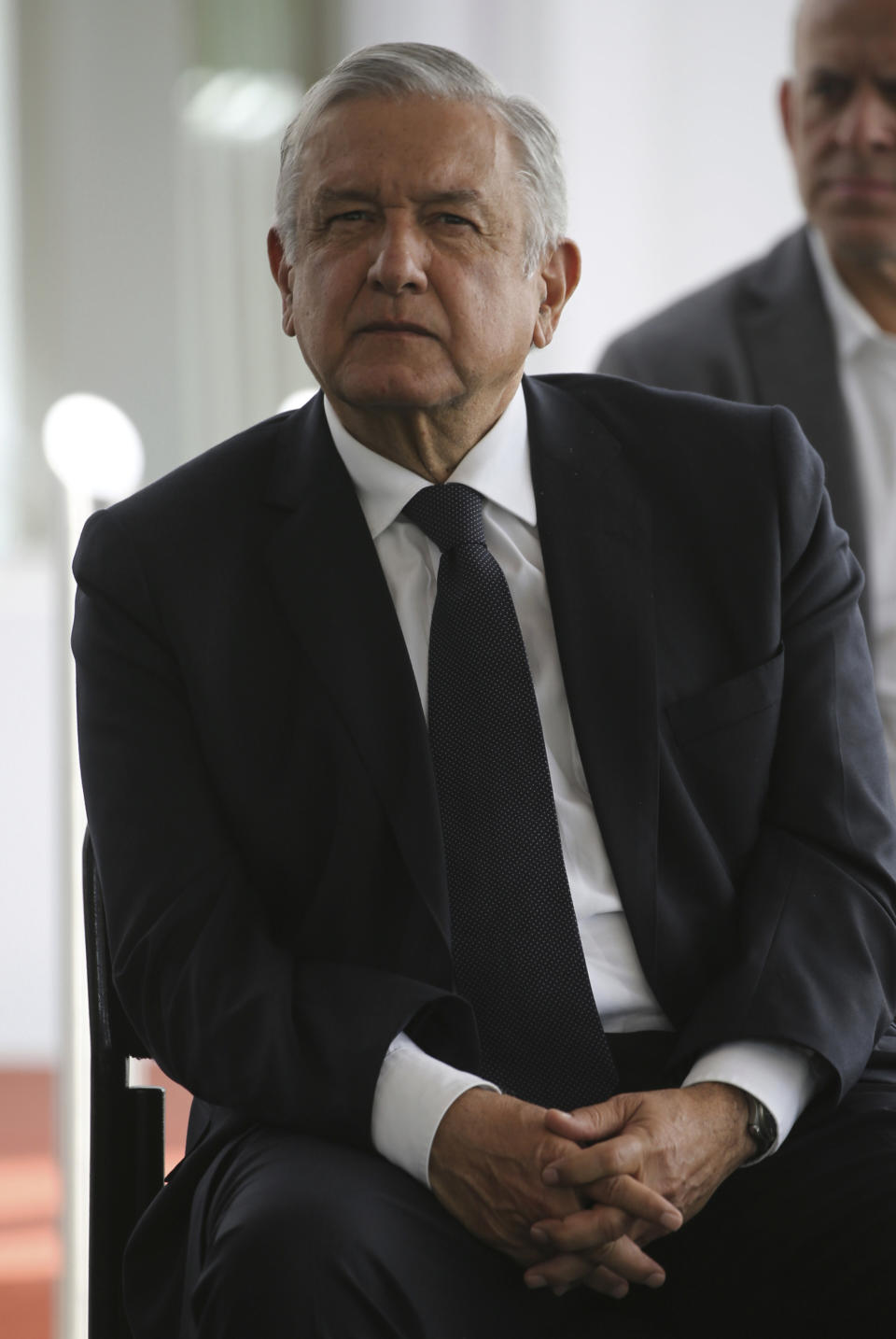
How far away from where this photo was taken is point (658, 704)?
1.51m

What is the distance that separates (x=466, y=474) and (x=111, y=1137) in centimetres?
70

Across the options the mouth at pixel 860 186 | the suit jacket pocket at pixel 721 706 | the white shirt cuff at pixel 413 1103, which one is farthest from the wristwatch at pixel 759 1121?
the mouth at pixel 860 186

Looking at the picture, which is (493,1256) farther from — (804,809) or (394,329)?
(394,329)

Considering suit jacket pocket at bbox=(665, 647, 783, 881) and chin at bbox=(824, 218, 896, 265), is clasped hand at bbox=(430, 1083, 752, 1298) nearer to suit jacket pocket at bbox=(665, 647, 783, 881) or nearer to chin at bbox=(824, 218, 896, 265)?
suit jacket pocket at bbox=(665, 647, 783, 881)

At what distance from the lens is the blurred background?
4.65 metres


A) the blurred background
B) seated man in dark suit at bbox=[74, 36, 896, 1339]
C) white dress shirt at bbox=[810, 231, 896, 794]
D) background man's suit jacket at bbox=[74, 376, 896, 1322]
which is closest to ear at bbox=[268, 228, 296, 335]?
seated man in dark suit at bbox=[74, 36, 896, 1339]

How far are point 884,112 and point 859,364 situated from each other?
348mm

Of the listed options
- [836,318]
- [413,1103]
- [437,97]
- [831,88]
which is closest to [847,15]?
[831,88]

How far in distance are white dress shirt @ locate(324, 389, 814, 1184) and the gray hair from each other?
18 cm

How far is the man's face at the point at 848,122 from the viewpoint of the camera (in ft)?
7.43

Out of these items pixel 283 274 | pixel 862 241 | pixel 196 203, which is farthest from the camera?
pixel 196 203

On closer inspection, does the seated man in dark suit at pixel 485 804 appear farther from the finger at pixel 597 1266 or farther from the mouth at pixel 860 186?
the mouth at pixel 860 186

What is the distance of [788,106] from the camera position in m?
2.45

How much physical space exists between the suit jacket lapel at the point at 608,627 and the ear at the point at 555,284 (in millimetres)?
87
